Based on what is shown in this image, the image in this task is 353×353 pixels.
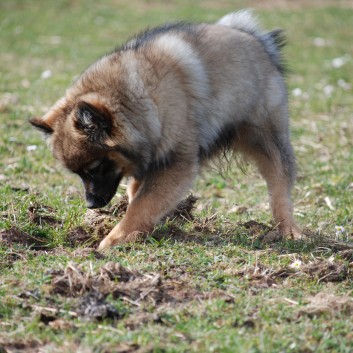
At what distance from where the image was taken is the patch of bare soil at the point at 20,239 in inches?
193

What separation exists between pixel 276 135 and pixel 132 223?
1.54 m

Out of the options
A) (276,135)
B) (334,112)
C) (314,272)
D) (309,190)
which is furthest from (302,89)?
(314,272)

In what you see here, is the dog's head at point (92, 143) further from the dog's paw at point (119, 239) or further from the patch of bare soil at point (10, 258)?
the patch of bare soil at point (10, 258)

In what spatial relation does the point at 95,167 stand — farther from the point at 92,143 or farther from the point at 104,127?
the point at 104,127

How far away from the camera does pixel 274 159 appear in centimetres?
598

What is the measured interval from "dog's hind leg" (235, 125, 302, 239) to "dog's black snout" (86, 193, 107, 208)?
4.25ft

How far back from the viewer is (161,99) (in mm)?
5152

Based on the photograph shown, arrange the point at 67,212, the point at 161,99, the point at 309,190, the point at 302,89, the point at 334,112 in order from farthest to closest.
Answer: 1. the point at 302,89
2. the point at 334,112
3. the point at 309,190
4. the point at 67,212
5. the point at 161,99

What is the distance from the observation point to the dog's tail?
6.19 metres

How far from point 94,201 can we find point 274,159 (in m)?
1.58

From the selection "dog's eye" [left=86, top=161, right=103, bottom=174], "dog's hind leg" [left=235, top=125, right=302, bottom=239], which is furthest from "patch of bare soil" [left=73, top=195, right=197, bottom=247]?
"dog's hind leg" [left=235, top=125, right=302, bottom=239]

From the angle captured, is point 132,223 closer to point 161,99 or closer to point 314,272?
point 161,99

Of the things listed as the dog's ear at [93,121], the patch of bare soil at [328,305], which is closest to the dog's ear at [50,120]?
the dog's ear at [93,121]

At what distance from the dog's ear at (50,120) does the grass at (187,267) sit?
609 millimetres
